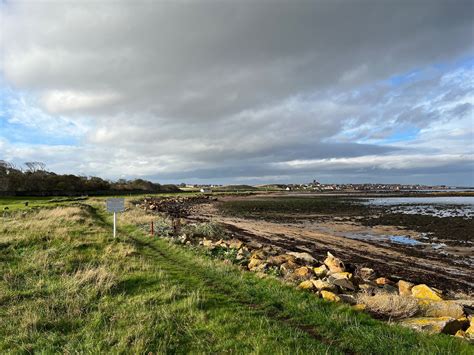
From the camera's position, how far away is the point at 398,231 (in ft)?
90.2

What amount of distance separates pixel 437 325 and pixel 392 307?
3.60 feet

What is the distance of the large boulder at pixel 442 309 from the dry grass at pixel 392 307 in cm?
21

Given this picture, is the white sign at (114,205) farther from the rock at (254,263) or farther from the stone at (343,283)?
the stone at (343,283)

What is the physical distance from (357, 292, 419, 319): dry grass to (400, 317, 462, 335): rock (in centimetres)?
45

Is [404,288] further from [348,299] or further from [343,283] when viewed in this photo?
[348,299]

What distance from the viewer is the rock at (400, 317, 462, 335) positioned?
600 centimetres

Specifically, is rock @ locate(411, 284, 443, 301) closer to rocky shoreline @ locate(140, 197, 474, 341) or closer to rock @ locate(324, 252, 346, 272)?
rocky shoreline @ locate(140, 197, 474, 341)

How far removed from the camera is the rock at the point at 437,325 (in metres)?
6.00

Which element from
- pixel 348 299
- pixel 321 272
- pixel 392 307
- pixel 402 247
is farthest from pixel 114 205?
pixel 402 247

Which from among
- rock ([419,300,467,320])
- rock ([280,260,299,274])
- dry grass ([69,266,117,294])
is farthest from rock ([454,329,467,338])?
dry grass ([69,266,117,294])

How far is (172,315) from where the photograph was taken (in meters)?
6.34

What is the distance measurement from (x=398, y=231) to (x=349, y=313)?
78.3ft

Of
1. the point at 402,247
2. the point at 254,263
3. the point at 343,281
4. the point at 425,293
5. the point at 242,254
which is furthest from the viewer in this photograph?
the point at 402,247

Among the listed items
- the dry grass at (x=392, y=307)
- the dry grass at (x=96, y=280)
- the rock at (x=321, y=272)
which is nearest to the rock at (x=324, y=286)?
the dry grass at (x=392, y=307)
